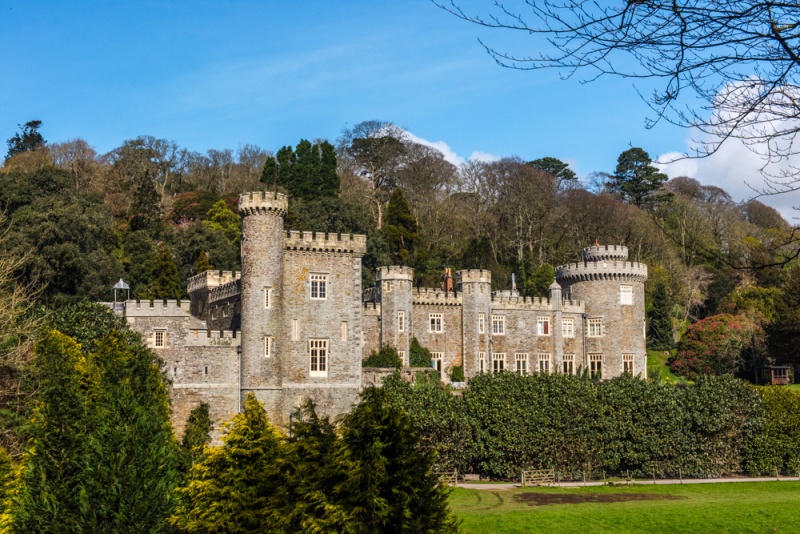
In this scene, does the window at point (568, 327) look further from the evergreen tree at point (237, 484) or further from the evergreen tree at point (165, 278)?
the evergreen tree at point (237, 484)

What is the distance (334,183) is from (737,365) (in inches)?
1362

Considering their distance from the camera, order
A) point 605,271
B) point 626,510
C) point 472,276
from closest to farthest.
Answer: point 626,510, point 472,276, point 605,271

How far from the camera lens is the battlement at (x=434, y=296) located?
→ 56125mm

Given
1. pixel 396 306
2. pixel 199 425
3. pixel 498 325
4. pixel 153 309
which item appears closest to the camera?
pixel 199 425

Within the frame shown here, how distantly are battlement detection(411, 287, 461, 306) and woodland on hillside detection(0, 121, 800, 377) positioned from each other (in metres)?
11.8

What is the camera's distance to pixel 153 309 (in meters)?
45.4

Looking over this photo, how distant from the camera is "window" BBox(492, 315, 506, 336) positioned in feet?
190

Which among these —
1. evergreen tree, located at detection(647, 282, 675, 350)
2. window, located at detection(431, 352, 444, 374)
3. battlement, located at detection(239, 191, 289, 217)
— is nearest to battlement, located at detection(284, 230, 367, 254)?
battlement, located at detection(239, 191, 289, 217)

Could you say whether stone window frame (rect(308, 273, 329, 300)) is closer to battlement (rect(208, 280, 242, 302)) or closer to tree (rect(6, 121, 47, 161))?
battlement (rect(208, 280, 242, 302))

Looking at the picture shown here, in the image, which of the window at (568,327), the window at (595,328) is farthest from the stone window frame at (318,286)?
the window at (595,328)

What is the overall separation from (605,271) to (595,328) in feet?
11.7

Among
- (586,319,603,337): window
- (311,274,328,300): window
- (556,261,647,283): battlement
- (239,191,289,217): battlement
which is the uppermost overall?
(239,191,289,217): battlement

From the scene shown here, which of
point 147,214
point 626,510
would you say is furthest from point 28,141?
point 626,510

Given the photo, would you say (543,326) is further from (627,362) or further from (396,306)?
(396,306)
